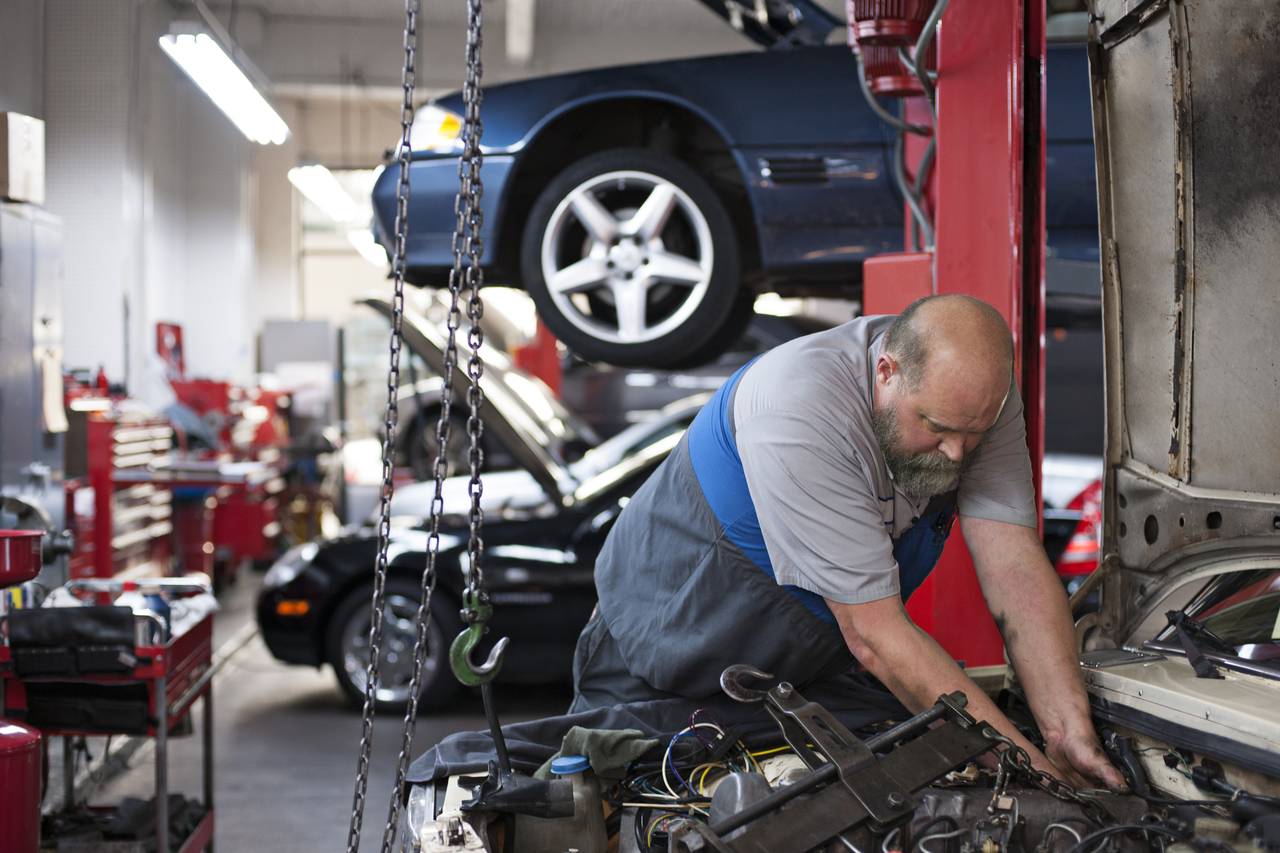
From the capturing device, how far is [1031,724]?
2180 millimetres

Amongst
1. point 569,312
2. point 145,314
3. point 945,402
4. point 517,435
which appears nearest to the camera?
point 945,402

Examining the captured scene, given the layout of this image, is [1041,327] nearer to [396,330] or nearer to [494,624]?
[396,330]

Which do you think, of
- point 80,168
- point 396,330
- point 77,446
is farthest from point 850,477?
point 80,168

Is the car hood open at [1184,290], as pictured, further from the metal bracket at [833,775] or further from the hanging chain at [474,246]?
the hanging chain at [474,246]

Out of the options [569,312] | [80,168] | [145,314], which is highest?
[80,168]

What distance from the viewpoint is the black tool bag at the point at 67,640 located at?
303 cm

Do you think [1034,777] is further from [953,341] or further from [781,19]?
[781,19]

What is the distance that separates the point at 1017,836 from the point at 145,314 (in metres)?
10.7

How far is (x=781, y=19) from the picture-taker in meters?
4.87

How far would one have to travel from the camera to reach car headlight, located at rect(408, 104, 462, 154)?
443 cm

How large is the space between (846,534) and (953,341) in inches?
14.1

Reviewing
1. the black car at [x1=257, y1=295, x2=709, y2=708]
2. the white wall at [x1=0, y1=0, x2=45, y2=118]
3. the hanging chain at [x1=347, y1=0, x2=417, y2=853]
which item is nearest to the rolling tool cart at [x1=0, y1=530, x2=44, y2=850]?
the hanging chain at [x1=347, y1=0, x2=417, y2=853]

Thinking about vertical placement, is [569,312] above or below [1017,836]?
above

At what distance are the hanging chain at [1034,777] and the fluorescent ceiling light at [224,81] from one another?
241 inches
